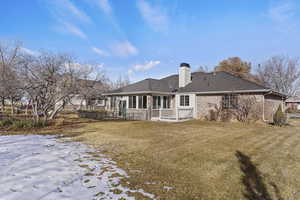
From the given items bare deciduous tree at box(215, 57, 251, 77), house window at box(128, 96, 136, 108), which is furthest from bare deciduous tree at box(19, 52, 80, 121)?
bare deciduous tree at box(215, 57, 251, 77)

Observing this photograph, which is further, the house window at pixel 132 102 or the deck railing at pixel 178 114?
the house window at pixel 132 102

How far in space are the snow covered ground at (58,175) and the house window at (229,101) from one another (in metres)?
12.9

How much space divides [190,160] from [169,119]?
35.5 feet

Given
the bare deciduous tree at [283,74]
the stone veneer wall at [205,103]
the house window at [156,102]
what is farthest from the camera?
the bare deciduous tree at [283,74]

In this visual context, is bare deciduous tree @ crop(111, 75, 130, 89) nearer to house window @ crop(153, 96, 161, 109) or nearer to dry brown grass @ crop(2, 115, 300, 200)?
house window @ crop(153, 96, 161, 109)

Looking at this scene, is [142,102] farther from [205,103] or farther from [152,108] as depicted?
[205,103]

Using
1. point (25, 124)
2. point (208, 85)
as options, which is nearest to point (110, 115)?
point (25, 124)

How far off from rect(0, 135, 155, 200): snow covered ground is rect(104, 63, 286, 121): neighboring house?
1076 cm

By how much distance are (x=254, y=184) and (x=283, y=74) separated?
40.3m

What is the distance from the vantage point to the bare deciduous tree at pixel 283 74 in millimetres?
33062

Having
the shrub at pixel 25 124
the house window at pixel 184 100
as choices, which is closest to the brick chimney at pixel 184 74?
the house window at pixel 184 100

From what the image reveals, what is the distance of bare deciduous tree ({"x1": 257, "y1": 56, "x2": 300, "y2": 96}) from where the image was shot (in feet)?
108

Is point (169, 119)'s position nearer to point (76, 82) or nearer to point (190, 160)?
point (76, 82)

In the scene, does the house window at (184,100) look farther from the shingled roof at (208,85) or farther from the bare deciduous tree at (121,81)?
the bare deciduous tree at (121,81)
